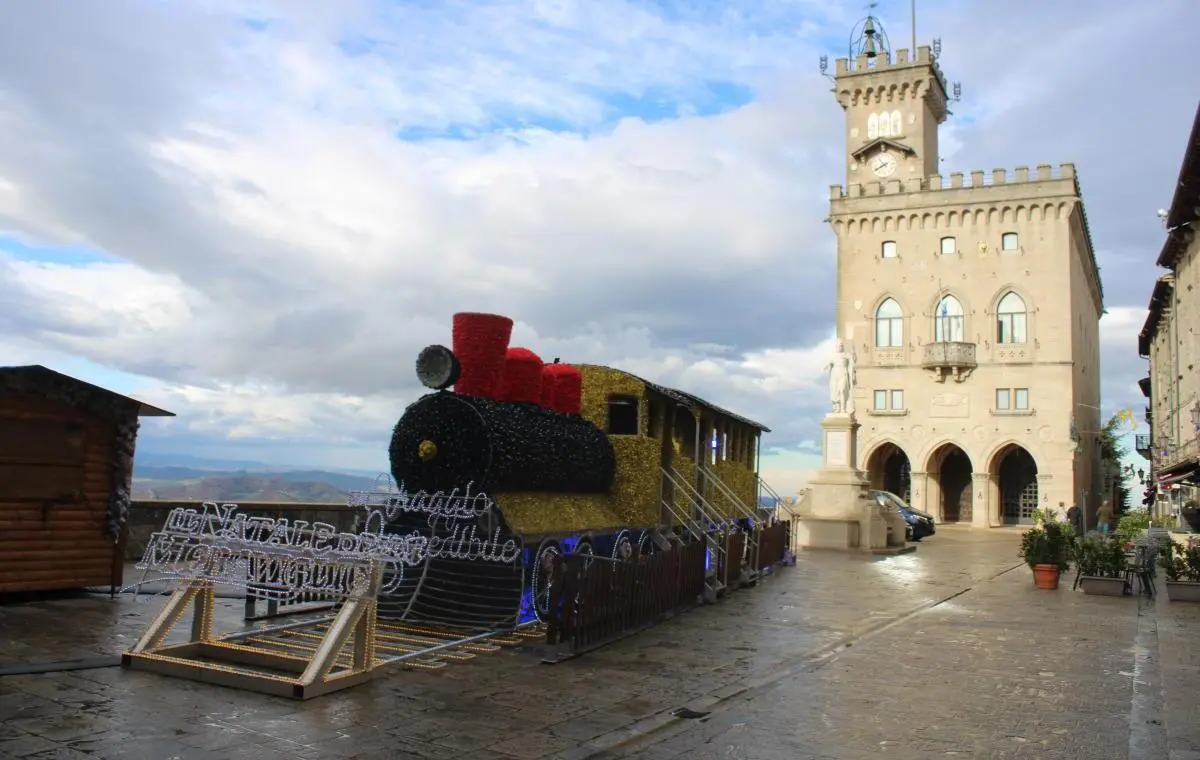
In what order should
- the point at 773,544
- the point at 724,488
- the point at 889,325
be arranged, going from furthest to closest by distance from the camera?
the point at 889,325, the point at 773,544, the point at 724,488

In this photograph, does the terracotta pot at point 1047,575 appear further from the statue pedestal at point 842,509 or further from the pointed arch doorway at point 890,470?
the pointed arch doorway at point 890,470

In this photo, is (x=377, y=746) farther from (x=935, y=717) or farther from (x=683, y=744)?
(x=935, y=717)

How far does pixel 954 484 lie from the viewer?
4603 centimetres

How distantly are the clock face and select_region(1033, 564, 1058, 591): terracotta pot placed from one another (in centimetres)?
3275

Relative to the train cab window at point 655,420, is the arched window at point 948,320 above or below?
above

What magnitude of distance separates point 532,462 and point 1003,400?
35.6 metres

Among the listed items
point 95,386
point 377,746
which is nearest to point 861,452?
point 95,386

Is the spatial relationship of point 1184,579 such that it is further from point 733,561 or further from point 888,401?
point 888,401

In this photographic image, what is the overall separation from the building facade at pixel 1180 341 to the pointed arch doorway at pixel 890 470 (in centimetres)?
1084

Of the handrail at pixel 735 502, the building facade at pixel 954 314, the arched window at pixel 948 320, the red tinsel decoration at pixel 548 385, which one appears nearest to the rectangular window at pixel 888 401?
the building facade at pixel 954 314

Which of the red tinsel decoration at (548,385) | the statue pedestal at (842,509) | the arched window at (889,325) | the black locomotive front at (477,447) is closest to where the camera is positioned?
the black locomotive front at (477,447)

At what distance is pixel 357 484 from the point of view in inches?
540

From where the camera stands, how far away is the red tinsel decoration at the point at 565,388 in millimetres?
14664

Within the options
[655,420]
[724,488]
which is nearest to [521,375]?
[655,420]
